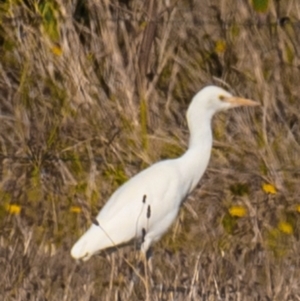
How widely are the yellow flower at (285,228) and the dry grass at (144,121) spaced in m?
0.01

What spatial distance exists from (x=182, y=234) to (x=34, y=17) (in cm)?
126

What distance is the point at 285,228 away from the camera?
6.32 metres

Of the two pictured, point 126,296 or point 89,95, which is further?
point 89,95

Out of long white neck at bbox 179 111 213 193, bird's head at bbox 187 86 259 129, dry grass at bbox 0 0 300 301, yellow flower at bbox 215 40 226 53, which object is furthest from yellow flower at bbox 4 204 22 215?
yellow flower at bbox 215 40 226 53

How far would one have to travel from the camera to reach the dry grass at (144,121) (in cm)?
631

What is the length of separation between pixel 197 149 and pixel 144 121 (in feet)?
2.54

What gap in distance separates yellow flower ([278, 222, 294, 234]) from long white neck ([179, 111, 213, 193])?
0.46m

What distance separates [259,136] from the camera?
6.77 meters

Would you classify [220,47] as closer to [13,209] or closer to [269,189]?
[269,189]

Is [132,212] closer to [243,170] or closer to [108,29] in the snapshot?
[243,170]

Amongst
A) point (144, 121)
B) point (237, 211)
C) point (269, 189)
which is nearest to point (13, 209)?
A: point (144, 121)

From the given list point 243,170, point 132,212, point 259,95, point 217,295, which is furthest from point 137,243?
point 259,95

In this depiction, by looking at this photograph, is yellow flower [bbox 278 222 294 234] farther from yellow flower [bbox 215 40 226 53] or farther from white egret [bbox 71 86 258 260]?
yellow flower [bbox 215 40 226 53]

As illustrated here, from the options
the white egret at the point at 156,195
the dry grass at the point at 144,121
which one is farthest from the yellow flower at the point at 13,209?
the white egret at the point at 156,195
